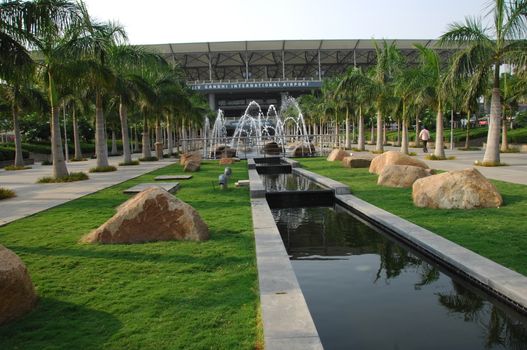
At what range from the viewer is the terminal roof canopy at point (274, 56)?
85.9 meters

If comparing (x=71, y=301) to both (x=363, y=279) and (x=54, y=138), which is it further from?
(x=54, y=138)

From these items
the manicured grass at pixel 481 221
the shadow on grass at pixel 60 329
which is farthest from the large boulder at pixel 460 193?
the shadow on grass at pixel 60 329

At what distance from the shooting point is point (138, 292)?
5520 mm

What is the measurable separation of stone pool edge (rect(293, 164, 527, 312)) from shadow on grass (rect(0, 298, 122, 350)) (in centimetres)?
443

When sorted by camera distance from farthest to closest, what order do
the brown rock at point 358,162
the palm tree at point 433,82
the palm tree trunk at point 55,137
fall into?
the palm tree at point 433,82
the brown rock at point 358,162
the palm tree trunk at point 55,137

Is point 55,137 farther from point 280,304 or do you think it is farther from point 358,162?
point 280,304

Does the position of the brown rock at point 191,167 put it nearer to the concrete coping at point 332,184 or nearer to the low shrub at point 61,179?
the low shrub at point 61,179

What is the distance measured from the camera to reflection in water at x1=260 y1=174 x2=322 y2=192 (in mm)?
17438

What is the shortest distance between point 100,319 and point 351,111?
42010 mm

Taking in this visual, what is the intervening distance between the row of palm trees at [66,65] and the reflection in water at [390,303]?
33.0ft

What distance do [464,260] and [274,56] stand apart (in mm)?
95120

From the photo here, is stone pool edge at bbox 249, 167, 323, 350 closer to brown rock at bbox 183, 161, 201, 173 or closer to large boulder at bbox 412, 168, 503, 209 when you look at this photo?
large boulder at bbox 412, 168, 503, 209

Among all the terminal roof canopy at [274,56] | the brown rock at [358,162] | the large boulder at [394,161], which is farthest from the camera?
the terminal roof canopy at [274,56]

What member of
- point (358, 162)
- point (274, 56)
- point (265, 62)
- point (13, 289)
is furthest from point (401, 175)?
point (265, 62)
